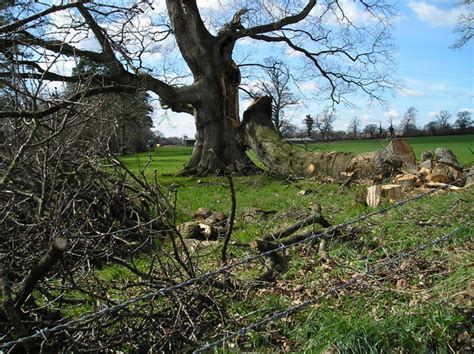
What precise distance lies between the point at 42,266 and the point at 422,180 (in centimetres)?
972

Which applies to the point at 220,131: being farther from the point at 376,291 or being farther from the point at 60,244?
the point at 60,244

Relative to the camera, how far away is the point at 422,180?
11.5 metres

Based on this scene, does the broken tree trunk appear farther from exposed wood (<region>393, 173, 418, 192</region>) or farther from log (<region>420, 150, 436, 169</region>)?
Result: exposed wood (<region>393, 173, 418, 192</region>)

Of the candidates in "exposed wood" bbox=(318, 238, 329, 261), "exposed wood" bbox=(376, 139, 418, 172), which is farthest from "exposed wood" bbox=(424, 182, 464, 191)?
"exposed wood" bbox=(318, 238, 329, 261)

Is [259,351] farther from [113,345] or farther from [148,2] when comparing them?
[148,2]

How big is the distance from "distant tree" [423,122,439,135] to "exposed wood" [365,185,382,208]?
60.5 m

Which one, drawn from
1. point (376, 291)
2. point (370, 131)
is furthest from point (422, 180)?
point (370, 131)

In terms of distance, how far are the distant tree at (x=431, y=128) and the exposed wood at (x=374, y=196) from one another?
60.5m

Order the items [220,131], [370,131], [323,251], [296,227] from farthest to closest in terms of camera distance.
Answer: [370,131] < [220,131] < [296,227] < [323,251]

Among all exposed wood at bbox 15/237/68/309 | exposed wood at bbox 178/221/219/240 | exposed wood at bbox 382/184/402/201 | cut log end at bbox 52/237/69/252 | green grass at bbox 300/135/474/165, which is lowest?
green grass at bbox 300/135/474/165

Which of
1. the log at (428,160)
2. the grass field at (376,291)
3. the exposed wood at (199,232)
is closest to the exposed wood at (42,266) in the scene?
the grass field at (376,291)

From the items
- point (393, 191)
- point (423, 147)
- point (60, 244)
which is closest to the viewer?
Result: point (60, 244)

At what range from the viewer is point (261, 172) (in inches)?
756

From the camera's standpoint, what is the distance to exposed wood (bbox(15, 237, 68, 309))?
3045 millimetres
